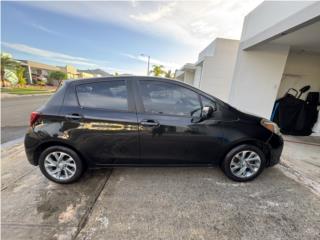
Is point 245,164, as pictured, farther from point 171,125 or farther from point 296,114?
point 296,114

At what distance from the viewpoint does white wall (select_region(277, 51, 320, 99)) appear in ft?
22.0

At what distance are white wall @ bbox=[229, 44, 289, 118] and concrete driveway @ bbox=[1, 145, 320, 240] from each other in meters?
4.17

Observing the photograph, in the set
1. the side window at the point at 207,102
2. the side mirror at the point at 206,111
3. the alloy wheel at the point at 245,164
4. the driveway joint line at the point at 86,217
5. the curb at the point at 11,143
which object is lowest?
the curb at the point at 11,143

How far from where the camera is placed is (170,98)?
99.7 inches

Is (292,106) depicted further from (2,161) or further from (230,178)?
(2,161)

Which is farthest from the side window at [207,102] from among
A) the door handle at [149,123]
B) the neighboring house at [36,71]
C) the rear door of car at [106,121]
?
the neighboring house at [36,71]

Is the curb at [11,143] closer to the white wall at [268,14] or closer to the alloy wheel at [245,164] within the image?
the alloy wheel at [245,164]

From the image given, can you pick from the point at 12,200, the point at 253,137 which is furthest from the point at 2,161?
the point at 253,137

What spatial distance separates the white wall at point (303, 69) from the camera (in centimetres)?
670

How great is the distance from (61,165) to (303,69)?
353 inches

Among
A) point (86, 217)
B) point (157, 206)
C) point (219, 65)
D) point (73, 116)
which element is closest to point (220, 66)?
point (219, 65)

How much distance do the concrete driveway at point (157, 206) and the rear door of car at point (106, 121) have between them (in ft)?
1.81

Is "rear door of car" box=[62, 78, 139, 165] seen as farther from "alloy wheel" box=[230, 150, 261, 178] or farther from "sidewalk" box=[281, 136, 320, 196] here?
"sidewalk" box=[281, 136, 320, 196]

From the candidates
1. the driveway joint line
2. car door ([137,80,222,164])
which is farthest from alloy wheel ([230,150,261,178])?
the driveway joint line
